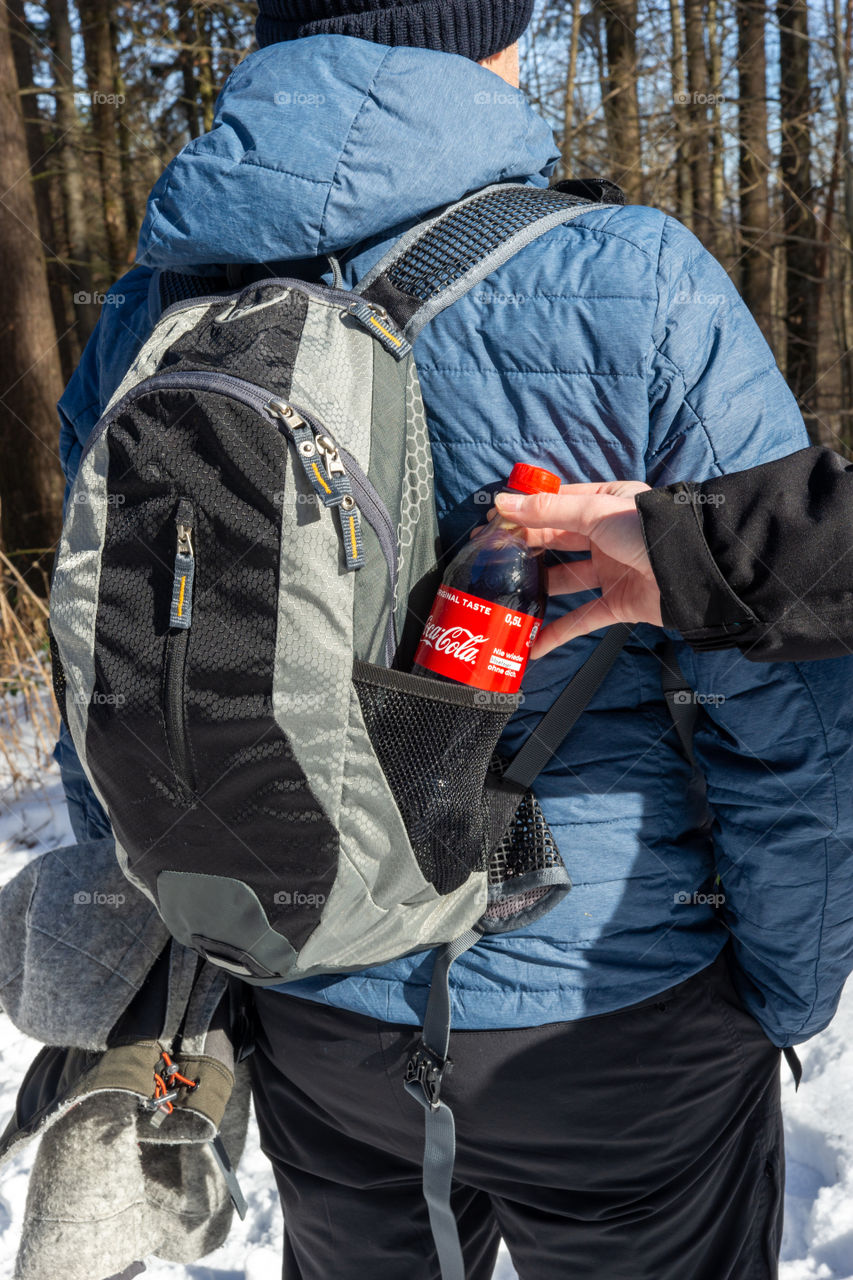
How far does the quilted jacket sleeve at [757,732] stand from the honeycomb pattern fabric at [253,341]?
15.3 inches

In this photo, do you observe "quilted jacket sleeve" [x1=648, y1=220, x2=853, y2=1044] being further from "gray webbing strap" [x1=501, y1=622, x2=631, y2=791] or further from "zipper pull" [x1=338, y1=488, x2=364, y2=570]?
"zipper pull" [x1=338, y1=488, x2=364, y2=570]

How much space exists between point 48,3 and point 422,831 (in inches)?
423

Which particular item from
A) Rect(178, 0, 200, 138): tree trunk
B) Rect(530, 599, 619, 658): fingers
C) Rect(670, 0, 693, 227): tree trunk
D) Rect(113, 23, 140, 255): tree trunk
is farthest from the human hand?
Rect(113, 23, 140, 255): tree trunk

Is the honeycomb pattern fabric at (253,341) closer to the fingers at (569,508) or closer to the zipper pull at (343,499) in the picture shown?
the zipper pull at (343,499)

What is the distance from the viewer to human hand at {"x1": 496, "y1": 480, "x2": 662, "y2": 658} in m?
1.02

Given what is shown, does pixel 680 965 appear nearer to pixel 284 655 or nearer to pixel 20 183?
pixel 284 655

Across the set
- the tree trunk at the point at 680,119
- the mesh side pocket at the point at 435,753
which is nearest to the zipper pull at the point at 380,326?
the mesh side pocket at the point at 435,753

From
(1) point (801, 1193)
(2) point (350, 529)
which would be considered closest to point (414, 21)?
(2) point (350, 529)

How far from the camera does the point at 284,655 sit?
941mm

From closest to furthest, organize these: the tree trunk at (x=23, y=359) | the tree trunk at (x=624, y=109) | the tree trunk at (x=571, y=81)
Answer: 1. the tree trunk at (x=23, y=359)
2. the tree trunk at (x=571, y=81)
3. the tree trunk at (x=624, y=109)

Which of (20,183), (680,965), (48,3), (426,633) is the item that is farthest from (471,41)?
(48,3)

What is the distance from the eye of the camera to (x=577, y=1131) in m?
1.16

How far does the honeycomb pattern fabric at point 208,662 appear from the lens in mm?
943

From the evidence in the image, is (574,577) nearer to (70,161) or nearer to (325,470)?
(325,470)
